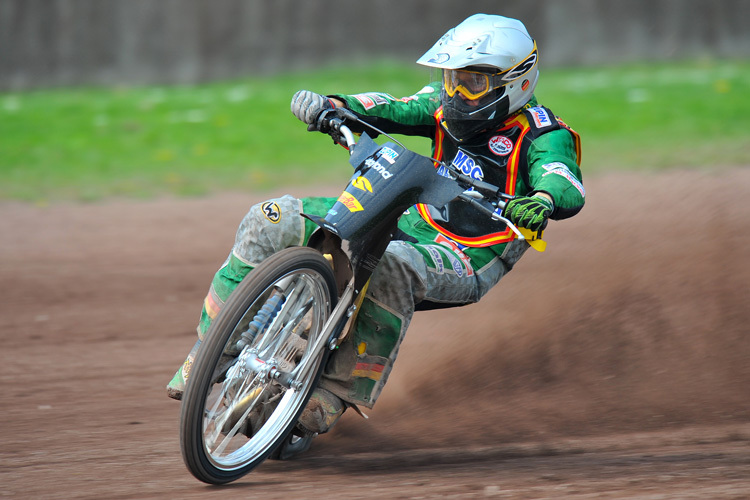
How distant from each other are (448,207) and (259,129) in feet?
25.3

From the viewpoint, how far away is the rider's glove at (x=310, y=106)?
14.0ft

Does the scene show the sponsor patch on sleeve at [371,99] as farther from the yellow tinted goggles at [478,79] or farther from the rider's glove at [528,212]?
the rider's glove at [528,212]

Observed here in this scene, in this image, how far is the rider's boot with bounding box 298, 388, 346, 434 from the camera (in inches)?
159

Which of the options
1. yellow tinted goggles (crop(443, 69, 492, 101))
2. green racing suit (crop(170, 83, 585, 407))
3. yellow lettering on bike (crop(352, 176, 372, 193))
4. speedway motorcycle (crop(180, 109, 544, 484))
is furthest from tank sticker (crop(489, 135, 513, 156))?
yellow lettering on bike (crop(352, 176, 372, 193))

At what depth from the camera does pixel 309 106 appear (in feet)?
14.0

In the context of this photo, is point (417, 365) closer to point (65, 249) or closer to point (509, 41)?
point (509, 41)

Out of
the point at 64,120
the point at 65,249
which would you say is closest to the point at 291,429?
the point at 65,249

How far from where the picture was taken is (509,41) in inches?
167

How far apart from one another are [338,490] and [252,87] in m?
10.4

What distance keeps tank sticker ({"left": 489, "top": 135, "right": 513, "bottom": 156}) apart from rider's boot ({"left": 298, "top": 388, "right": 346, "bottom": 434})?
4.72ft

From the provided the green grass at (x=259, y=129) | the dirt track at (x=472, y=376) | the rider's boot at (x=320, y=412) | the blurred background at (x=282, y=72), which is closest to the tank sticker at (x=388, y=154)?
the rider's boot at (x=320, y=412)

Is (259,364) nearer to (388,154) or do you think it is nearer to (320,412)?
(320,412)

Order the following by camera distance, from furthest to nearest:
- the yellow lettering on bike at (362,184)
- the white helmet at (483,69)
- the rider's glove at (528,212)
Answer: the white helmet at (483,69), the yellow lettering on bike at (362,184), the rider's glove at (528,212)

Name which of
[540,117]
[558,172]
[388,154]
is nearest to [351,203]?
[388,154]
